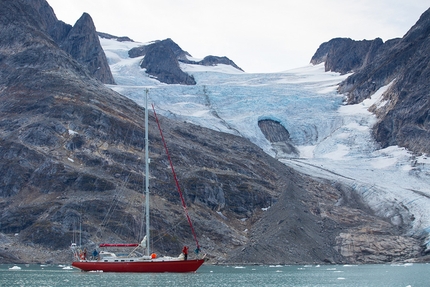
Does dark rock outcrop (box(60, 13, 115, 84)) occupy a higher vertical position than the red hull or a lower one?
higher

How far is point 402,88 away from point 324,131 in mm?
21193

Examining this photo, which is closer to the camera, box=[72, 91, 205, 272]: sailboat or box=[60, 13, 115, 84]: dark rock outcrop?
box=[72, 91, 205, 272]: sailboat

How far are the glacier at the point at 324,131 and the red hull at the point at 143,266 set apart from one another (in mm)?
49147

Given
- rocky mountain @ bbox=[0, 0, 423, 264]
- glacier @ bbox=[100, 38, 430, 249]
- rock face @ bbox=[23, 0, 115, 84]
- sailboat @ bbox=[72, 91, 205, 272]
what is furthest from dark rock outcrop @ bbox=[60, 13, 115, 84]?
sailboat @ bbox=[72, 91, 205, 272]

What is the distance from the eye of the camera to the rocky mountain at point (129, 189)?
93188 millimetres

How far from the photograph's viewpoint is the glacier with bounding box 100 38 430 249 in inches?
4719

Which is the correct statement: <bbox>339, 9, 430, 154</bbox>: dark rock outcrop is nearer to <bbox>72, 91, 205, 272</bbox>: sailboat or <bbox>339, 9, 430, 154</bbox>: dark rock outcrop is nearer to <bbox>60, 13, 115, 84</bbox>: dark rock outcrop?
<bbox>60, 13, 115, 84</bbox>: dark rock outcrop

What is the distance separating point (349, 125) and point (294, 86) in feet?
112

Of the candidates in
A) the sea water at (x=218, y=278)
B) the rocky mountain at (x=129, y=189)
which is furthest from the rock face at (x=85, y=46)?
the sea water at (x=218, y=278)

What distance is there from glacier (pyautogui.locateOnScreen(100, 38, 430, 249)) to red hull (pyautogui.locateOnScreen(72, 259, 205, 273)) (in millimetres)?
49147

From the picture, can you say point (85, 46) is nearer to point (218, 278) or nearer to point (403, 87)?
point (403, 87)

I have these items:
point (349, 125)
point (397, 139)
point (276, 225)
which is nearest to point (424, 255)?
point (276, 225)

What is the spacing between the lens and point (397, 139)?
150500mm

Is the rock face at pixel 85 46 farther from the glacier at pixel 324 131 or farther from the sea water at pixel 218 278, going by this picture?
the sea water at pixel 218 278
